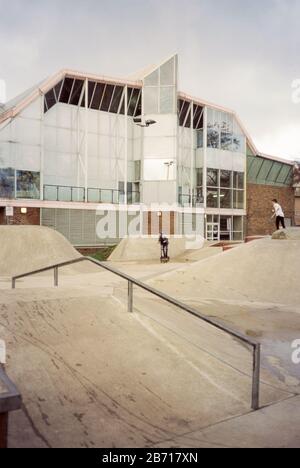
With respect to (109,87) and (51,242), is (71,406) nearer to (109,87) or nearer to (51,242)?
(51,242)

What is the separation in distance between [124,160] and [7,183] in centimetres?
906

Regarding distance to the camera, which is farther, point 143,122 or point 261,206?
point 261,206

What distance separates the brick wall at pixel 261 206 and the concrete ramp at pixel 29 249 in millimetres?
19862

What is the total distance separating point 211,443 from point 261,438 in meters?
0.49

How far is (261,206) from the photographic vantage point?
3775 cm

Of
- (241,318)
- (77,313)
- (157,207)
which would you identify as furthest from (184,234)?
(77,313)

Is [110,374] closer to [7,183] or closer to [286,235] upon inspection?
[286,235]

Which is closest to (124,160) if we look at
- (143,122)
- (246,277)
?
(143,122)

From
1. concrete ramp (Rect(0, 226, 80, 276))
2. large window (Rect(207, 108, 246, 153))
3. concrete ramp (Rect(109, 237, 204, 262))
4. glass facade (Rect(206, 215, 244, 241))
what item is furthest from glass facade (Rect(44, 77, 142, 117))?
concrete ramp (Rect(0, 226, 80, 276))

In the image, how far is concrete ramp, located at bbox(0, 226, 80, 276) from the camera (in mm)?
18422

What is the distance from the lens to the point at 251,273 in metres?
14.2

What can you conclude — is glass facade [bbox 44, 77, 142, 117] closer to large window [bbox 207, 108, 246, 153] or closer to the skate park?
large window [bbox 207, 108, 246, 153]

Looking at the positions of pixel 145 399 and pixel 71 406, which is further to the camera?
pixel 145 399

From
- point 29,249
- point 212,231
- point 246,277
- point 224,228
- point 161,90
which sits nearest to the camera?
point 246,277
